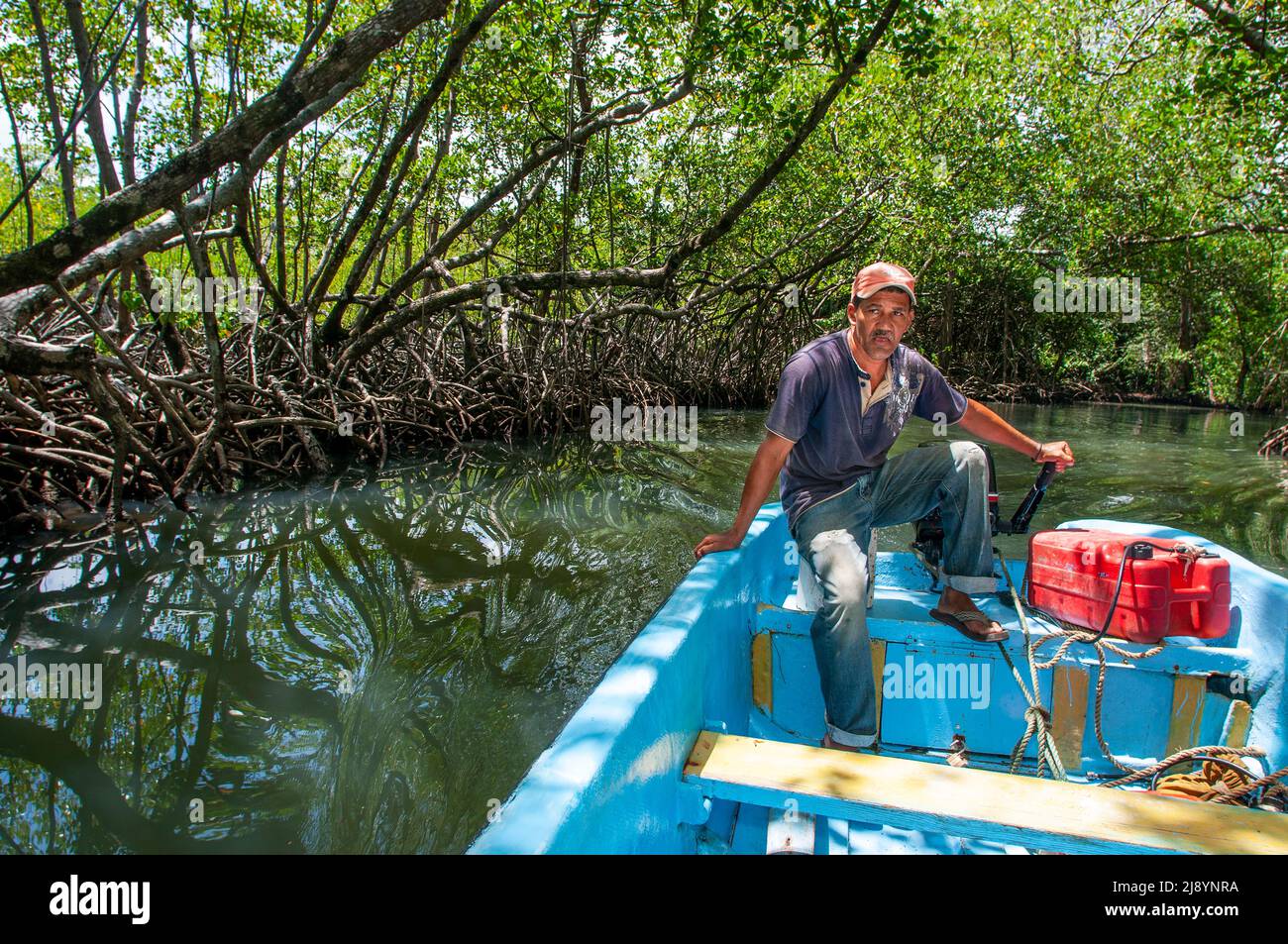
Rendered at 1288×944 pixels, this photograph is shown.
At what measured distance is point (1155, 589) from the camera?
6.63 ft

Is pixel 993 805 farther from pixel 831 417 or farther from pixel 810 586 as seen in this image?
pixel 831 417

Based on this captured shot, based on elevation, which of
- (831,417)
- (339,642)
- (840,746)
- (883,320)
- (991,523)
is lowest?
(339,642)

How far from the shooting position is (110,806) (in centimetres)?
223

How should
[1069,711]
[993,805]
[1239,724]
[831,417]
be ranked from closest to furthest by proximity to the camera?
[993,805] → [1239,724] → [1069,711] → [831,417]

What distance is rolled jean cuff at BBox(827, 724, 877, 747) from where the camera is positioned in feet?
6.73

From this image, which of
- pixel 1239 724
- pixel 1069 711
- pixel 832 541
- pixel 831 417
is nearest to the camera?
pixel 1239 724

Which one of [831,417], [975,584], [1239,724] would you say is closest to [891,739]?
[975,584]

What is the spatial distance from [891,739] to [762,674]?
44 cm

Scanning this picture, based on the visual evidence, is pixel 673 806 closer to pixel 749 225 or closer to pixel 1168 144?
pixel 749 225

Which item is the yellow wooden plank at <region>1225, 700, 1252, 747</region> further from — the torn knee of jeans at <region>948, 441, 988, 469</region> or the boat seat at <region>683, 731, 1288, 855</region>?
the torn knee of jeans at <region>948, 441, 988, 469</region>

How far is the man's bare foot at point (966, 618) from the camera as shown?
219cm

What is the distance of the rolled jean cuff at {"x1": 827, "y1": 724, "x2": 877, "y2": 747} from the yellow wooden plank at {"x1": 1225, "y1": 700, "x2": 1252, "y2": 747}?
0.96 meters

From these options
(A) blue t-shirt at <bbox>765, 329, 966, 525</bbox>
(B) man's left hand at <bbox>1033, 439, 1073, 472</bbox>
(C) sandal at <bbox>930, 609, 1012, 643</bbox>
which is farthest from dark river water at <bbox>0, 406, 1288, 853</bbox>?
(B) man's left hand at <bbox>1033, 439, 1073, 472</bbox>

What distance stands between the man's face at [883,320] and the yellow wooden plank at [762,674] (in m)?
1.01
